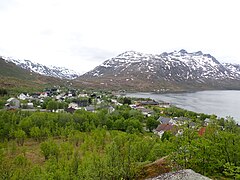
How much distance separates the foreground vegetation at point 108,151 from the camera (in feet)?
61.2

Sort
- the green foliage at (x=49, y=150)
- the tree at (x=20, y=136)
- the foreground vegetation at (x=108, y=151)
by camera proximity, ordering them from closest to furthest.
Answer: the foreground vegetation at (x=108, y=151)
the green foliage at (x=49, y=150)
the tree at (x=20, y=136)

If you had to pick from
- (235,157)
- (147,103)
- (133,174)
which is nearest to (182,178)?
(235,157)

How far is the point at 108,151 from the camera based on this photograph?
2514 cm

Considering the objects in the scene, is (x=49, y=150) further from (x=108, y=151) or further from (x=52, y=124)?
(x=108, y=151)

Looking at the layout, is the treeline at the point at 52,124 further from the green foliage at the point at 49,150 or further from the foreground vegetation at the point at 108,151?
the green foliage at the point at 49,150

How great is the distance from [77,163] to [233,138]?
1824 cm

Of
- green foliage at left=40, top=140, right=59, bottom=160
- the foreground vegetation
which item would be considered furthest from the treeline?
green foliage at left=40, top=140, right=59, bottom=160

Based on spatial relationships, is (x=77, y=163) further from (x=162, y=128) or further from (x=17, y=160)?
(x=162, y=128)

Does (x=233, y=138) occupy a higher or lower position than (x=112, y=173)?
higher

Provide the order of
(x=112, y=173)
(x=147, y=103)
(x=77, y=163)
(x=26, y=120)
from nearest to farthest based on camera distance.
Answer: (x=112, y=173), (x=77, y=163), (x=26, y=120), (x=147, y=103)

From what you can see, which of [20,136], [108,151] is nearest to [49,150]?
[20,136]

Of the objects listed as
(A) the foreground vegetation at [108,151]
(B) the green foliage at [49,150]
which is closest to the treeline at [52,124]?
(A) the foreground vegetation at [108,151]

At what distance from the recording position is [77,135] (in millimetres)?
50812

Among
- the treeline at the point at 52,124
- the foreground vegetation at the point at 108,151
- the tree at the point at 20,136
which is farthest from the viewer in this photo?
the treeline at the point at 52,124
